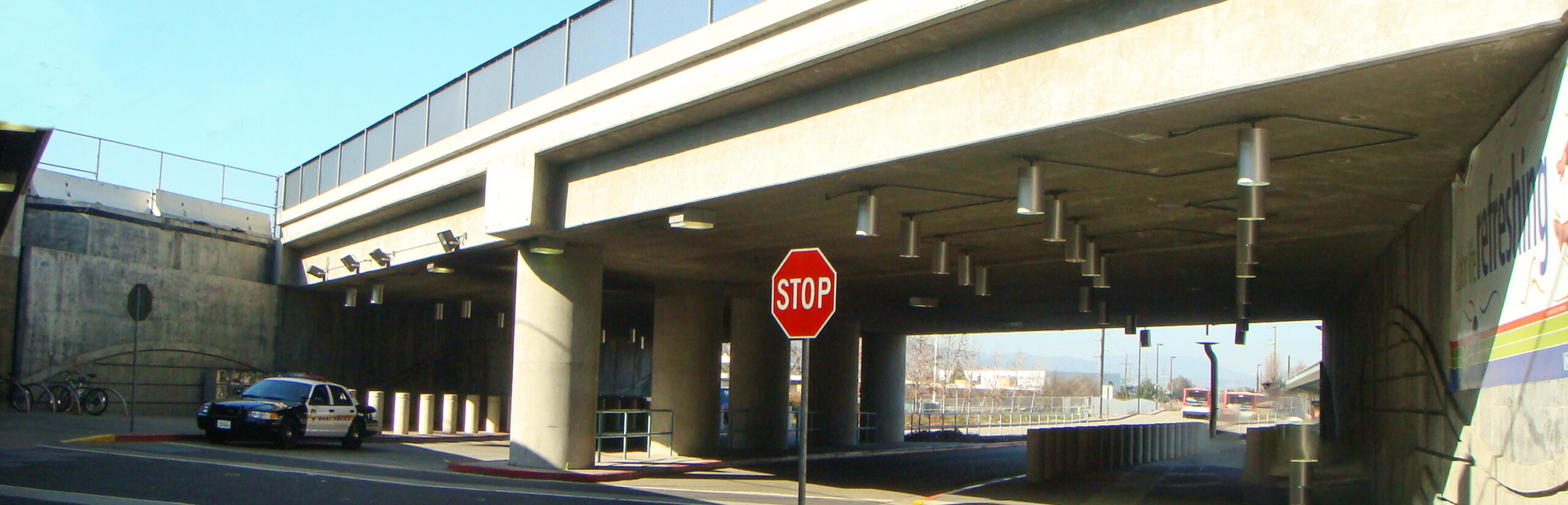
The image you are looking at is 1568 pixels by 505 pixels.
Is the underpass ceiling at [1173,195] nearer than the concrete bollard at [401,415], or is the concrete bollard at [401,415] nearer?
the underpass ceiling at [1173,195]

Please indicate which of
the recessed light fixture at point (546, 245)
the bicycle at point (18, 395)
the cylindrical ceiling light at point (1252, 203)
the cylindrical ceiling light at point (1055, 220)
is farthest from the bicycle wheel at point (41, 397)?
the cylindrical ceiling light at point (1252, 203)

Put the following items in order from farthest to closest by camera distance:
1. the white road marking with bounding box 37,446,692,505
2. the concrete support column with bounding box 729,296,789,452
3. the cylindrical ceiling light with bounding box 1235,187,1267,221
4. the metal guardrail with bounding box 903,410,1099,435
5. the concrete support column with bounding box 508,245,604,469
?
the metal guardrail with bounding box 903,410,1099,435
the concrete support column with bounding box 729,296,789,452
the concrete support column with bounding box 508,245,604,469
the white road marking with bounding box 37,446,692,505
the cylindrical ceiling light with bounding box 1235,187,1267,221

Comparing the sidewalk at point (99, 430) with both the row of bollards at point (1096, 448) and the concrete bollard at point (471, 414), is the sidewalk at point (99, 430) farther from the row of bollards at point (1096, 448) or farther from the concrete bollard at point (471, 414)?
the row of bollards at point (1096, 448)

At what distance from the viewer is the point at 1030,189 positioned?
496 inches

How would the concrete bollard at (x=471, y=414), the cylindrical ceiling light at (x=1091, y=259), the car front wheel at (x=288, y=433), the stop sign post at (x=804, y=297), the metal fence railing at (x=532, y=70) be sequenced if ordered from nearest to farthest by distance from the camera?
1. the stop sign post at (x=804, y=297)
2. the metal fence railing at (x=532, y=70)
3. the cylindrical ceiling light at (x=1091, y=259)
4. the car front wheel at (x=288, y=433)
5. the concrete bollard at (x=471, y=414)

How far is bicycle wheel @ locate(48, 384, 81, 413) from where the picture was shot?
26562 millimetres


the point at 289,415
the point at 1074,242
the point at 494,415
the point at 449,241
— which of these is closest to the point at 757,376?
the point at 494,415

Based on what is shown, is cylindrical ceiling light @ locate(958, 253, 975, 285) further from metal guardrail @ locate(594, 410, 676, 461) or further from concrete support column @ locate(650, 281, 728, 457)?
concrete support column @ locate(650, 281, 728, 457)

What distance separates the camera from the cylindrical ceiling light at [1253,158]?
35.0 feet

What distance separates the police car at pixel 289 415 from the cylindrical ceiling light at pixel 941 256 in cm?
1256

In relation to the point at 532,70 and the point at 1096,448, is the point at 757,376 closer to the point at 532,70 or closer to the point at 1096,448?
the point at 1096,448

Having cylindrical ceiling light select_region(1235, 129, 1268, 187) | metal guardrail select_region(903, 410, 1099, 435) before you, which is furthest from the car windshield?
metal guardrail select_region(903, 410, 1099, 435)

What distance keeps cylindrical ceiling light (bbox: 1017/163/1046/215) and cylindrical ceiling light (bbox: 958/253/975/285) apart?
27.0 feet

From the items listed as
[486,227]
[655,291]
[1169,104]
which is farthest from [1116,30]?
[655,291]
